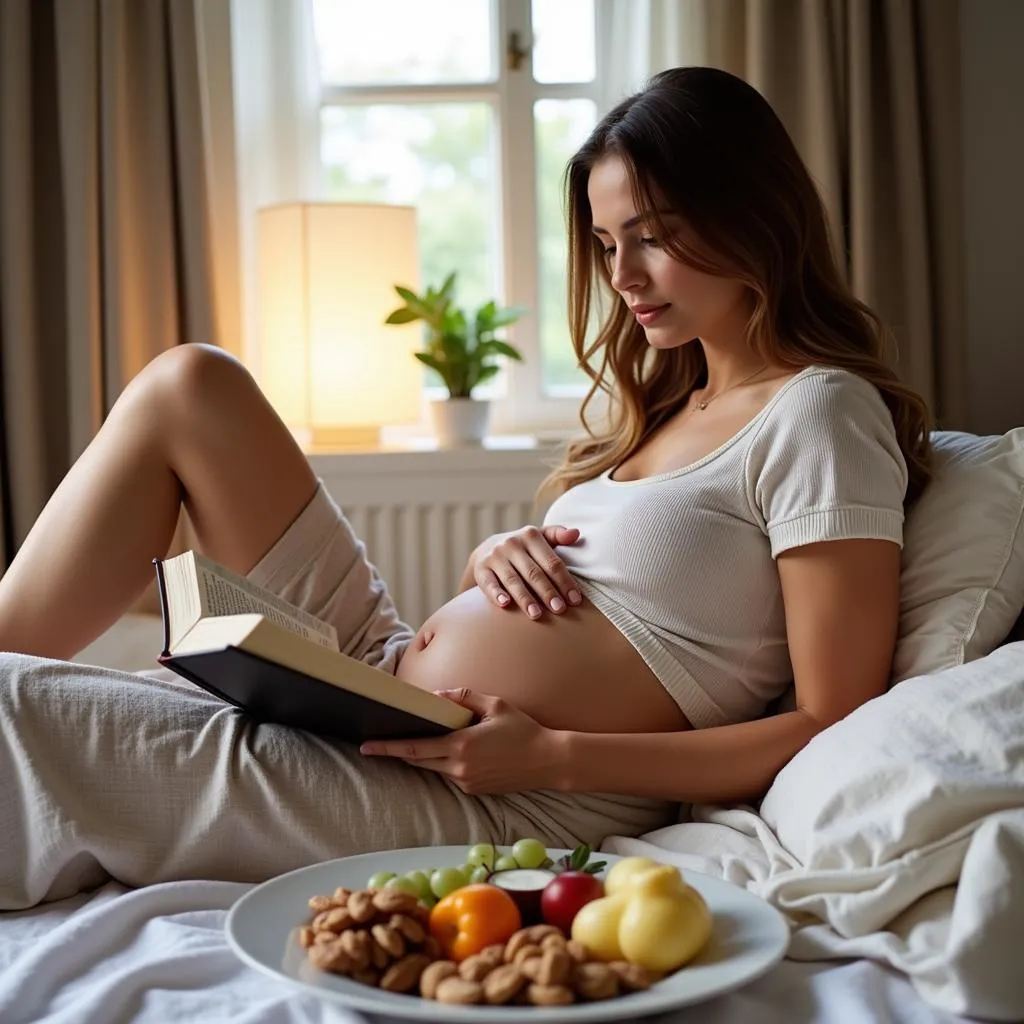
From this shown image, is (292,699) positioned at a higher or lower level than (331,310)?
lower

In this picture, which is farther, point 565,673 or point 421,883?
point 565,673

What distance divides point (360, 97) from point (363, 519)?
1032mm

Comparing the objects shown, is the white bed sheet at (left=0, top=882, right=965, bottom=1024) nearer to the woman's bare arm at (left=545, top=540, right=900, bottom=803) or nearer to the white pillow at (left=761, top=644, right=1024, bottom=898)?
the white pillow at (left=761, top=644, right=1024, bottom=898)

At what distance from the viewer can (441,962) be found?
0.91 metres

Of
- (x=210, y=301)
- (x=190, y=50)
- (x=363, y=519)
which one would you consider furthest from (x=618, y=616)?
(x=190, y=50)

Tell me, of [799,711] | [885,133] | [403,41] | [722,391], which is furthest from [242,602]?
[403,41]

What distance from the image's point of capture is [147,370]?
5.49 ft

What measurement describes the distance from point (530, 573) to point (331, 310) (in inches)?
56.4

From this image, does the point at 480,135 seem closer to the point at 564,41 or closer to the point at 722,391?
the point at 564,41

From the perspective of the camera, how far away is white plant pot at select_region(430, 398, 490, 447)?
9.45 feet

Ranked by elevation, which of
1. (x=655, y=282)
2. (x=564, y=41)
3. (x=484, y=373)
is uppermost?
(x=564, y=41)

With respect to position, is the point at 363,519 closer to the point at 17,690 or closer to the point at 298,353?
the point at 298,353

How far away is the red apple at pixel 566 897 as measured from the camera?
0.98 m

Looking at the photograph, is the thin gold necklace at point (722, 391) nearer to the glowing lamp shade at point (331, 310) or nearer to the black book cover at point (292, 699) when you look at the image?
the black book cover at point (292, 699)
